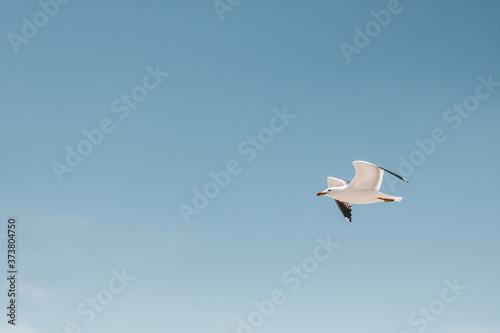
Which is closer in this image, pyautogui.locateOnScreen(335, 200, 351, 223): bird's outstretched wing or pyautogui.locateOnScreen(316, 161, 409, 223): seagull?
pyautogui.locateOnScreen(316, 161, 409, 223): seagull

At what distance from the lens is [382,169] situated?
20.4m

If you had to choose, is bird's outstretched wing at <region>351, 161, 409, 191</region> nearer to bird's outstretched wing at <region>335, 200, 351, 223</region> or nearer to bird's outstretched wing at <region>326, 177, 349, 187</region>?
bird's outstretched wing at <region>326, 177, 349, 187</region>

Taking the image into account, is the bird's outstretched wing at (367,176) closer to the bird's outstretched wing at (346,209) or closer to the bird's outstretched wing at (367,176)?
the bird's outstretched wing at (367,176)

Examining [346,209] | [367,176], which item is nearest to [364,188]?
[367,176]

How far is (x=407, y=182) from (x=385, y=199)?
3.32m

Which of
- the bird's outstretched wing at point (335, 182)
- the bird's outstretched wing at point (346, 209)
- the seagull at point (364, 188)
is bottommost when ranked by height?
the seagull at point (364, 188)

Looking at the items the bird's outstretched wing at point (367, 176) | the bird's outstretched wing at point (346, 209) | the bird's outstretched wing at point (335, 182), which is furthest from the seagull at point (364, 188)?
the bird's outstretched wing at point (346, 209)

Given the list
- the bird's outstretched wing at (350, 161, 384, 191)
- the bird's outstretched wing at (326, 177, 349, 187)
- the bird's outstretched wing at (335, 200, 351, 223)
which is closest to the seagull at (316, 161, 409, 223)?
the bird's outstretched wing at (350, 161, 384, 191)

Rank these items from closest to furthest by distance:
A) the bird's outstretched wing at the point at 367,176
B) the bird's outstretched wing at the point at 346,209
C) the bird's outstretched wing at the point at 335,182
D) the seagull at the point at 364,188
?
1. the bird's outstretched wing at the point at 367,176
2. the seagull at the point at 364,188
3. the bird's outstretched wing at the point at 335,182
4. the bird's outstretched wing at the point at 346,209

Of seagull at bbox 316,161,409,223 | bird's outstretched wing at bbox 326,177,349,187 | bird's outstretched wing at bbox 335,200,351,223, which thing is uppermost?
bird's outstretched wing at bbox 326,177,349,187

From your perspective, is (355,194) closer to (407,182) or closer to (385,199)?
(385,199)

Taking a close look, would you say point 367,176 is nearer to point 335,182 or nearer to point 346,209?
point 335,182

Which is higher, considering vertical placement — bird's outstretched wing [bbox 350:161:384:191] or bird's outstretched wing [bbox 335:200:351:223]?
bird's outstretched wing [bbox 335:200:351:223]

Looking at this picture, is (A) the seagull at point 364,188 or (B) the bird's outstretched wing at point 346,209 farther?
(B) the bird's outstretched wing at point 346,209
